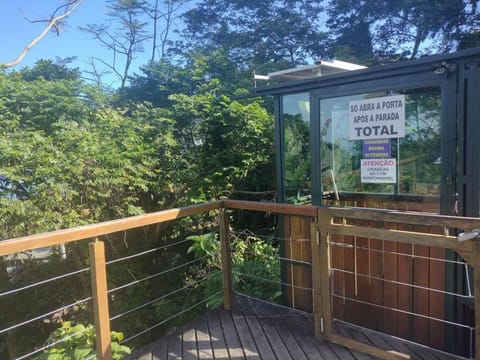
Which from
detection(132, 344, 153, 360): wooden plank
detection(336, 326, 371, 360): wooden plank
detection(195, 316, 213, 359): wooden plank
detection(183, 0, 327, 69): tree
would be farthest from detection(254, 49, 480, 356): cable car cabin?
detection(183, 0, 327, 69): tree

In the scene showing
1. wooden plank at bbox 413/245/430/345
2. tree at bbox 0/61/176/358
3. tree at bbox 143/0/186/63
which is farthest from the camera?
tree at bbox 143/0/186/63

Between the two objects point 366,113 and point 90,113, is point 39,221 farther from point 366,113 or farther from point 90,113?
point 366,113

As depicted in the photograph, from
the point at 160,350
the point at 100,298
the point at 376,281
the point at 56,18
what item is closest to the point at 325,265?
the point at 376,281

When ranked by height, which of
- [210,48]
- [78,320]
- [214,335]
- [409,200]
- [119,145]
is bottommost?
[78,320]

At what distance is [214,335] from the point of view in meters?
2.48

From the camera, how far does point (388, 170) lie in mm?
2494

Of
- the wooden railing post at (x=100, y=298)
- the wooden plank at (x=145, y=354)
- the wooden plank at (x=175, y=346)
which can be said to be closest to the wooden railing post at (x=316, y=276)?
the wooden plank at (x=175, y=346)

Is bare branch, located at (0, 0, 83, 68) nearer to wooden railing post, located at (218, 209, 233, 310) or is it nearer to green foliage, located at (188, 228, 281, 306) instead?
green foliage, located at (188, 228, 281, 306)

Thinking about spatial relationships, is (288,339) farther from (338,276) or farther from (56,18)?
(56,18)

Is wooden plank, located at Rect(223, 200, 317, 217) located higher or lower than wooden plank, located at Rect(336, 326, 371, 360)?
higher

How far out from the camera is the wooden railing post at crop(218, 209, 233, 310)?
2.76 metres

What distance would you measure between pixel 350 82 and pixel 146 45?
531 inches

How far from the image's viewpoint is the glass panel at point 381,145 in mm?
2320

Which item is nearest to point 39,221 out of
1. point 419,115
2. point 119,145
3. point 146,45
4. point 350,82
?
point 119,145
